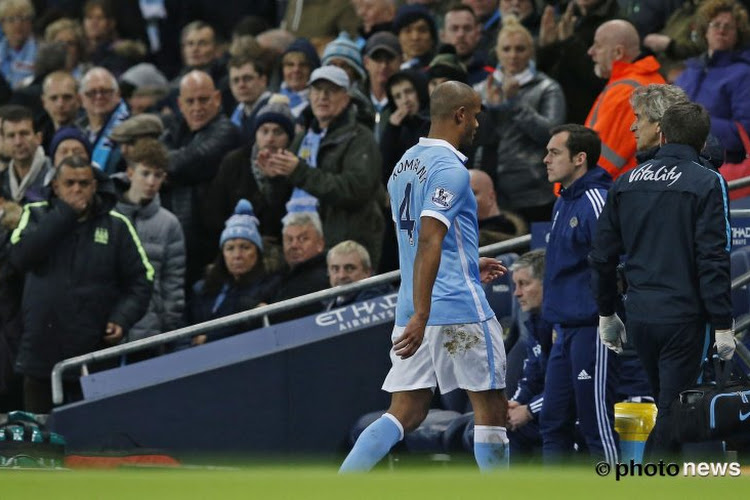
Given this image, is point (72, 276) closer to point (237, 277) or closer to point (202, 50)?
point (237, 277)

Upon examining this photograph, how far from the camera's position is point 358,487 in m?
6.20

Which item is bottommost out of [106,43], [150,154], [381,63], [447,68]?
[150,154]

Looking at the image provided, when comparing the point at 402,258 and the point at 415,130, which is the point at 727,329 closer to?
the point at 402,258

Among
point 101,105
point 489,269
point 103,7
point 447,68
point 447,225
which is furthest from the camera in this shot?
point 103,7

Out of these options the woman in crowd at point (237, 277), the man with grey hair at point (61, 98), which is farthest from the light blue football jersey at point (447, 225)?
the man with grey hair at point (61, 98)

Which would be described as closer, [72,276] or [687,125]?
[687,125]

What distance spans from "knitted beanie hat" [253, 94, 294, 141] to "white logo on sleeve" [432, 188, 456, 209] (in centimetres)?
495

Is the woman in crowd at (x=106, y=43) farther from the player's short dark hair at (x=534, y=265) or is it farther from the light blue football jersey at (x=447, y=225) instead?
the light blue football jersey at (x=447, y=225)

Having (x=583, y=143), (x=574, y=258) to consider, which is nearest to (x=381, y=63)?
(x=583, y=143)

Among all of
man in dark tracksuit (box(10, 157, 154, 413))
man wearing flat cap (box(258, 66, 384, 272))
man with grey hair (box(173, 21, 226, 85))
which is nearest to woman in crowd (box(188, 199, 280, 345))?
man wearing flat cap (box(258, 66, 384, 272))

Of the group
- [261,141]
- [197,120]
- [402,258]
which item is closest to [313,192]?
[261,141]

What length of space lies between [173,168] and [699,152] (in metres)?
5.90

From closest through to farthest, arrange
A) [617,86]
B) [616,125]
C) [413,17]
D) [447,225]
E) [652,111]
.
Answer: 1. [447,225]
2. [652,111]
3. [616,125]
4. [617,86]
5. [413,17]

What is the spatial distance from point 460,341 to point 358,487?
253 cm
